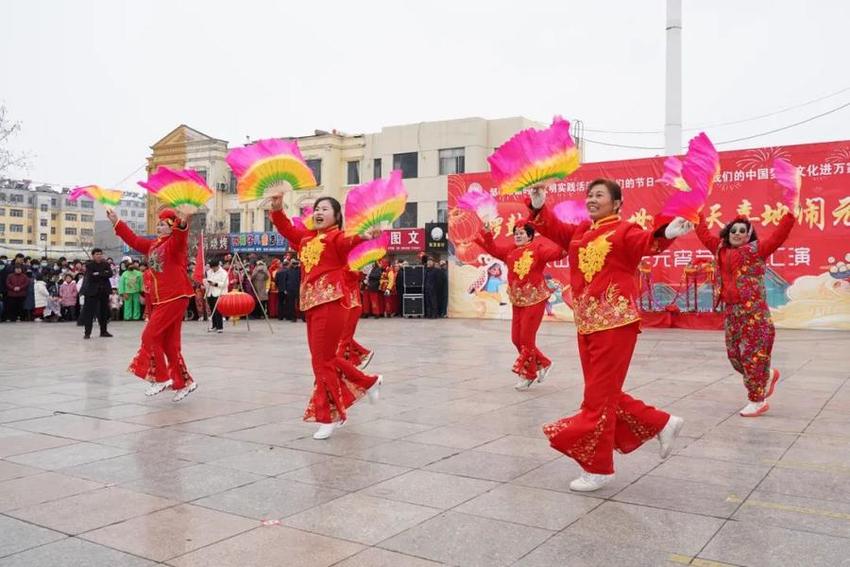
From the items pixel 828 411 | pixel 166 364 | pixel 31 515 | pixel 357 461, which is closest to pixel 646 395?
pixel 828 411

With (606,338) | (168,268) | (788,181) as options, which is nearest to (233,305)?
(168,268)

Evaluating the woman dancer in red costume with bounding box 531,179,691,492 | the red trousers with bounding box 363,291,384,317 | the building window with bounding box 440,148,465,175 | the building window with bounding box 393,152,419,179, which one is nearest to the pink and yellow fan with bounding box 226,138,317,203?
the woman dancer in red costume with bounding box 531,179,691,492

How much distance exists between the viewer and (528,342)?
22.8ft

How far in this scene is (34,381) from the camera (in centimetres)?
731

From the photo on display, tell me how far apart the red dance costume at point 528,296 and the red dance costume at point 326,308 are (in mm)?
2144

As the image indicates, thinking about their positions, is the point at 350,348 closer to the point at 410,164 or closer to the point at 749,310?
the point at 749,310

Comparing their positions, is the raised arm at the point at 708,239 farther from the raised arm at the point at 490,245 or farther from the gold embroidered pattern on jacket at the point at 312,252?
the gold embroidered pattern on jacket at the point at 312,252

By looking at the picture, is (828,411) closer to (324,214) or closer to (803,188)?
(324,214)

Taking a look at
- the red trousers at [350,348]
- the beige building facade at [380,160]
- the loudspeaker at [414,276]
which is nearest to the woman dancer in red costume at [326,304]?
the red trousers at [350,348]

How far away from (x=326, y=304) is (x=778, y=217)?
11.3 meters

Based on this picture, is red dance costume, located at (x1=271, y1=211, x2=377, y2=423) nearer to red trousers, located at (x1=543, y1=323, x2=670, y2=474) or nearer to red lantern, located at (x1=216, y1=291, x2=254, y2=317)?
red trousers, located at (x1=543, y1=323, x2=670, y2=474)

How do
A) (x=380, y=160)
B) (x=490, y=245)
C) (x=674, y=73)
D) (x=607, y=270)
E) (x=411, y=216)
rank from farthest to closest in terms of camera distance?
1. (x=380, y=160)
2. (x=411, y=216)
3. (x=674, y=73)
4. (x=490, y=245)
5. (x=607, y=270)

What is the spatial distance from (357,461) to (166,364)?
2.81 m

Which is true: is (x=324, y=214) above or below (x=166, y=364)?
above
